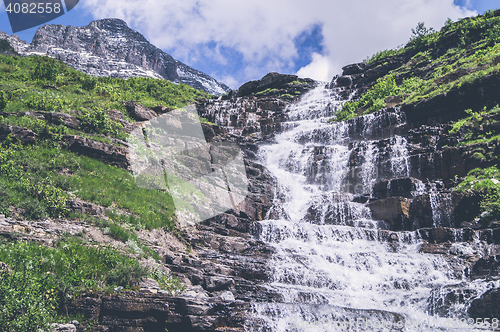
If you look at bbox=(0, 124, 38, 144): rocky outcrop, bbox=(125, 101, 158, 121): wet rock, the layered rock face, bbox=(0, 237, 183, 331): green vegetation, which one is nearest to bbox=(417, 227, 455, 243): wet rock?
bbox=(0, 237, 183, 331): green vegetation

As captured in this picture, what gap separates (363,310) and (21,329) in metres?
13.3

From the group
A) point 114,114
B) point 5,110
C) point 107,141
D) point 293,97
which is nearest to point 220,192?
point 107,141

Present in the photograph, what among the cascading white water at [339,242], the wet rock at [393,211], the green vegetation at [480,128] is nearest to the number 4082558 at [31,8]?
the cascading white water at [339,242]

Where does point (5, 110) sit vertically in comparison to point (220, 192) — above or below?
above

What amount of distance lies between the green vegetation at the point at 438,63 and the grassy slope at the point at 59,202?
29.3 metres

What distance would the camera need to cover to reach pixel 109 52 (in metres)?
105

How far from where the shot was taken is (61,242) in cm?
1227

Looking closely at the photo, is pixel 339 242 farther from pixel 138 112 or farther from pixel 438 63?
pixel 438 63

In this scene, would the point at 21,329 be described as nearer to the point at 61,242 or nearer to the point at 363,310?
the point at 61,242

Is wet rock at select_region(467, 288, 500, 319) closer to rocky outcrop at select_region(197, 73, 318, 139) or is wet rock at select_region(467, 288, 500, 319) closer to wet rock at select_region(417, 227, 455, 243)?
wet rock at select_region(417, 227, 455, 243)

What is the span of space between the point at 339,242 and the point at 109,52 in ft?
346

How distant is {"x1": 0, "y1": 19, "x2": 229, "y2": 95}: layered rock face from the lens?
93875 mm

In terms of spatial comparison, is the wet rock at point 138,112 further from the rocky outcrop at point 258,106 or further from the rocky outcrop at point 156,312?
the rocky outcrop at point 156,312

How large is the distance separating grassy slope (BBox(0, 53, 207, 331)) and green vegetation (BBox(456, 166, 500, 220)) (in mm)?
20108
